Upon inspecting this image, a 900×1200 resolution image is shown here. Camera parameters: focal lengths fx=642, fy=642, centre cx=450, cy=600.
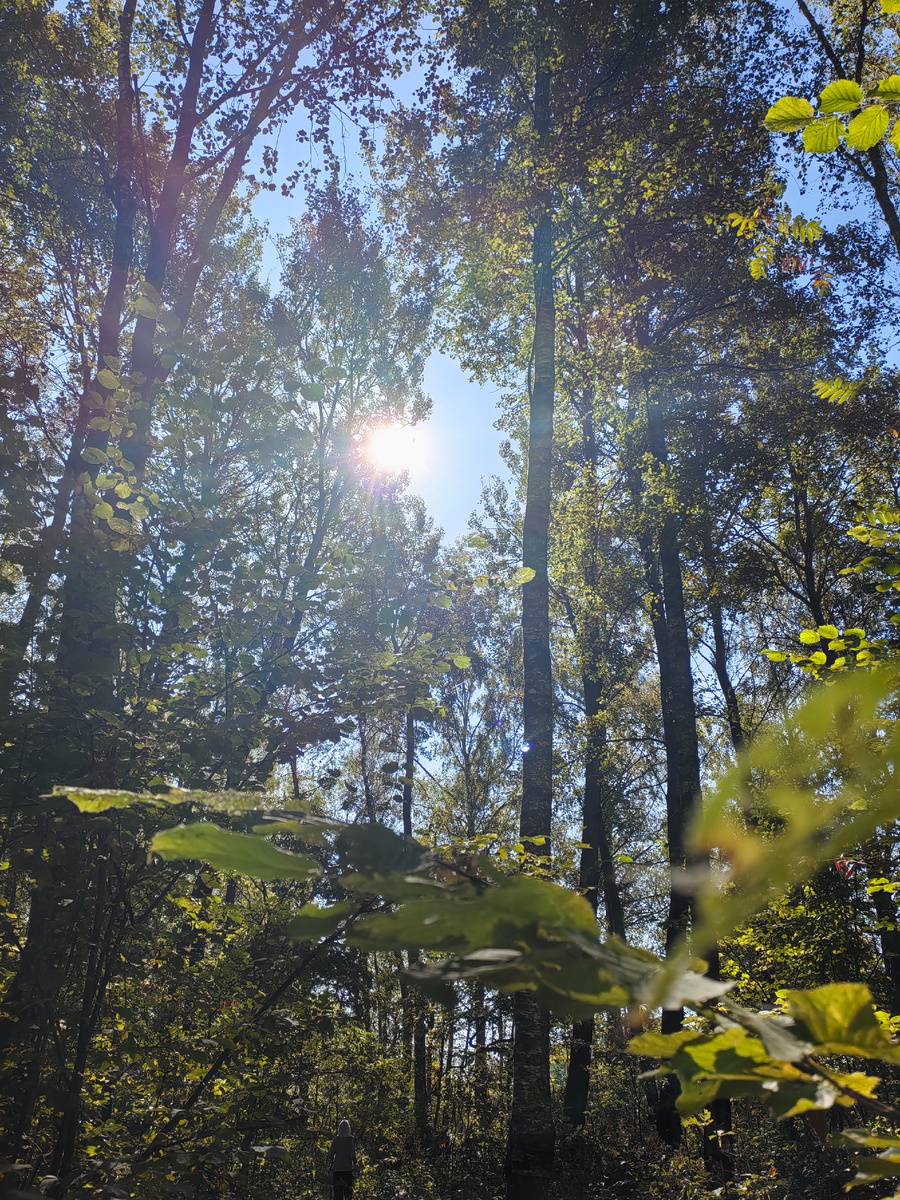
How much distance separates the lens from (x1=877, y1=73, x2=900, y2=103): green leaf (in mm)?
1089

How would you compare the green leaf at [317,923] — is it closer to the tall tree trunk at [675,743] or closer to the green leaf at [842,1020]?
the green leaf at [842,1020]

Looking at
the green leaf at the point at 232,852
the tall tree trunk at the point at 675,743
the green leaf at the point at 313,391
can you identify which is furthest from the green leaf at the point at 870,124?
the tall tree trunk at the point at 675,743

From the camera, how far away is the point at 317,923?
48 centimetres

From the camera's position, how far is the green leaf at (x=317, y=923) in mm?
461

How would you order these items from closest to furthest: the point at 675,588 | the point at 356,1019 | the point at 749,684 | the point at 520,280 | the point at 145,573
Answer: the point at 145,573 < the point at 356,1019 < the point at 520,280 < the point at 675,588 < the point at 749,684

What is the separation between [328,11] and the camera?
6.14 metres

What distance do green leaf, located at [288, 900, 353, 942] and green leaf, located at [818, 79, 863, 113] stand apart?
→ 1.41 metres

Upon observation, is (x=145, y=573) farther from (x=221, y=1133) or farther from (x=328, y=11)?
(x=328, y=11)

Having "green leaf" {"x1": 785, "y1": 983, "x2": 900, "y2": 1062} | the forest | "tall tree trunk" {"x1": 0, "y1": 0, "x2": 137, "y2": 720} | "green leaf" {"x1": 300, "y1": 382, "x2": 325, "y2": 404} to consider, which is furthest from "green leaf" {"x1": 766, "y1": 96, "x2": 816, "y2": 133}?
"tall tree trunk" {"x1": 0, "y1": 0, "x2": 137, "y2": 720}

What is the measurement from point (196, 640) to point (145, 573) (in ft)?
1.21

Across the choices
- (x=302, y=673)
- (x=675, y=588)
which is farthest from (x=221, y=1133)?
(x=675, y=588)

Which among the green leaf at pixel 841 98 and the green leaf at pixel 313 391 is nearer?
the green leaf at pixel 841 98

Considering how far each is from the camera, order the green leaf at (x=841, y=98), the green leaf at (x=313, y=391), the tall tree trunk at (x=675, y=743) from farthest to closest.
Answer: the tall tree trunk at (x=675, y=743)
the green leaf at (x=313, y=391)
the green leaf at (x=841, y=98)

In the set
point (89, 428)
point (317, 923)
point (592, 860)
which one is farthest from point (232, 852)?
point (592, 860)
